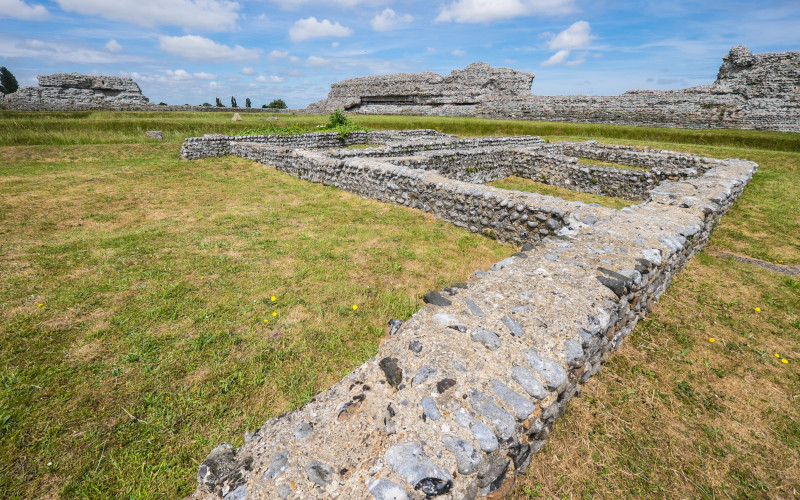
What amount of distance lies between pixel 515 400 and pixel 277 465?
1.81 metres

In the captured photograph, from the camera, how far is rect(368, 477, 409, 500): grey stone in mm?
1899

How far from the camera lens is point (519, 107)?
127 feet

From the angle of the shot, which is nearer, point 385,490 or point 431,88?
point 385,490

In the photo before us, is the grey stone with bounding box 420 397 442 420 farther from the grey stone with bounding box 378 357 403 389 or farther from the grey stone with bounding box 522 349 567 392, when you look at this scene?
the grey stone with bounding box 522 349 567 392

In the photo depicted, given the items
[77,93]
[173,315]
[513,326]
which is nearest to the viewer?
[513,326]

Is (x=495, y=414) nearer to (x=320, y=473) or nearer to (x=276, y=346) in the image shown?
(x=320, y=473)

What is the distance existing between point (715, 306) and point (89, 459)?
27.1 feet

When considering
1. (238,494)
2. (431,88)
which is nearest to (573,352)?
(238,494)

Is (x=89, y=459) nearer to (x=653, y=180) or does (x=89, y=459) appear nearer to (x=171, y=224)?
(x=171, y=224)

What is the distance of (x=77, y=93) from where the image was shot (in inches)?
1326

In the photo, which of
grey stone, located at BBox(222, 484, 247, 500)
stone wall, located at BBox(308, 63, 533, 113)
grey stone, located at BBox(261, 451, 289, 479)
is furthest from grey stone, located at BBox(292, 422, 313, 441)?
stone wall, located at BBox(308, 63, 533, 113)

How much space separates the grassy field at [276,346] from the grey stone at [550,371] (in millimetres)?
765

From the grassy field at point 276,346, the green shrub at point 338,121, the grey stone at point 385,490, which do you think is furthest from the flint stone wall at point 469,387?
the green shrub at point 338,121

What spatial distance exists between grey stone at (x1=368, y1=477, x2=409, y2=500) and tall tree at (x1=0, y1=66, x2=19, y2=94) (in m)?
94.3
